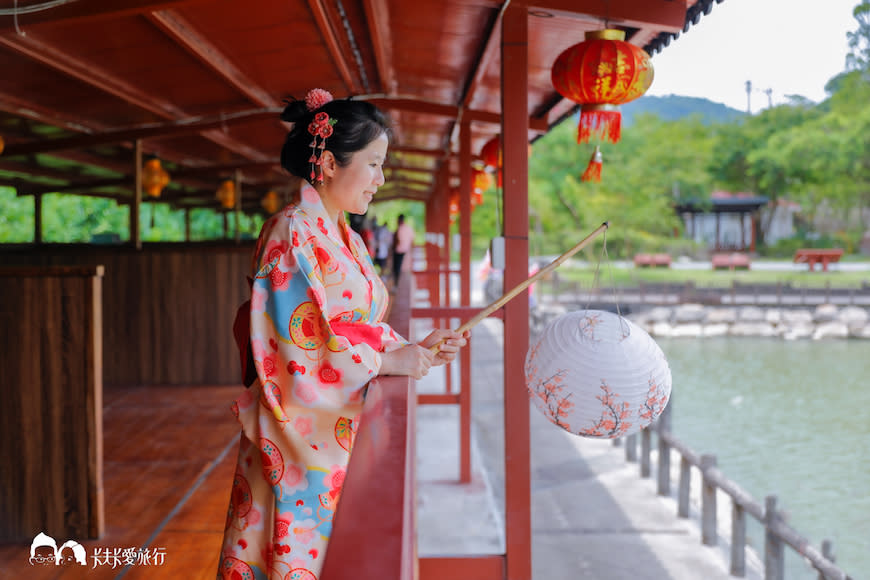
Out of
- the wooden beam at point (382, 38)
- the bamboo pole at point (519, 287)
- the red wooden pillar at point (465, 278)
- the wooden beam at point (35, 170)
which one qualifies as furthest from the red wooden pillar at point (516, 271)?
the wooden beam at point (35, 170)

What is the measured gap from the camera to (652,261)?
30016 mm

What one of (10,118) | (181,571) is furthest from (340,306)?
(10,118)

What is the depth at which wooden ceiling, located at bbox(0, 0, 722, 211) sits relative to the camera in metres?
3.54

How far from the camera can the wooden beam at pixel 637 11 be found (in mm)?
3385

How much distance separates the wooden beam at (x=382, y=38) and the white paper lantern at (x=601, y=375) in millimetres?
2477

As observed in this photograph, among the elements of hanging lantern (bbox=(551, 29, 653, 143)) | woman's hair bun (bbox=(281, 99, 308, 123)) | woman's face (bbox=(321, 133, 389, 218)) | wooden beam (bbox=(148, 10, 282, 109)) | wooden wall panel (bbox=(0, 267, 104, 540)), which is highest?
wooden beam (bbox=(148, 10, 282, 109))

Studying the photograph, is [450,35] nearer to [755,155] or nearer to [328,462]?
[328,462]

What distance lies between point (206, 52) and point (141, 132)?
→ 90.2 inches

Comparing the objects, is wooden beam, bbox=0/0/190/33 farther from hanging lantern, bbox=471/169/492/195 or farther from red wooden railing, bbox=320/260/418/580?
hanging lantern, bbox=471/169/492/195

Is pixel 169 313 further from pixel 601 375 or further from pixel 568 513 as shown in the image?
pixel 568 513

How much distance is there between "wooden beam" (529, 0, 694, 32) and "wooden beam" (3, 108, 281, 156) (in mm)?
3526

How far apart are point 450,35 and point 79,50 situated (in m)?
2.19

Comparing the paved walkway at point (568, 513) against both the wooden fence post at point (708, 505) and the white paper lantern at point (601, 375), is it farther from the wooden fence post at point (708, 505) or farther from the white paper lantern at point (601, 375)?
the white paper lantern at point (601, 375)

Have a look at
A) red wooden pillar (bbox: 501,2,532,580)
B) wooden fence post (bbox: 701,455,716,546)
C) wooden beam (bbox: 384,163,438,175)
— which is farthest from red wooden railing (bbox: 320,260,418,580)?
wooden beam (bbox: 384,163,438,175)
